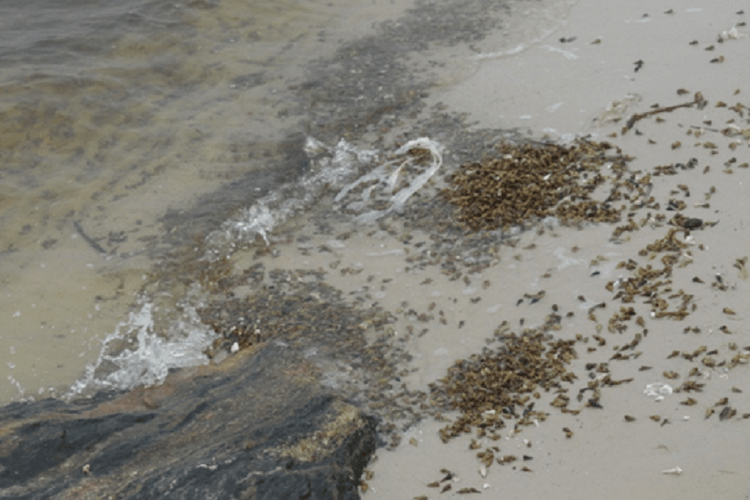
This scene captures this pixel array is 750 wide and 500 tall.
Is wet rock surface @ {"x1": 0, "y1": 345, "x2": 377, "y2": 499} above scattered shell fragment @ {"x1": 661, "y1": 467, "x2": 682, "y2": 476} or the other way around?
above

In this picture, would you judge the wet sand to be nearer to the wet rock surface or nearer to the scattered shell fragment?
the scattered shell fragment

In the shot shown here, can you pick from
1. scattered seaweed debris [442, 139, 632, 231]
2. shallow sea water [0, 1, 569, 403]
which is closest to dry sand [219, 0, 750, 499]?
scattered seaweed debris [442, 139, 632, 231]

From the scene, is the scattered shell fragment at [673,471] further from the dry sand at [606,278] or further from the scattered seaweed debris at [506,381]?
the scattered seaweed debris at [506,381]

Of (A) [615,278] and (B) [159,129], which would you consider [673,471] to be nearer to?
(A) [615,278]

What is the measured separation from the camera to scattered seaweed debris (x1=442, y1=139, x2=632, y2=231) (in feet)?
16.7

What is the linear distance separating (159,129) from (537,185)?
3.61m

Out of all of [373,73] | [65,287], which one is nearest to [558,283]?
[65,287]

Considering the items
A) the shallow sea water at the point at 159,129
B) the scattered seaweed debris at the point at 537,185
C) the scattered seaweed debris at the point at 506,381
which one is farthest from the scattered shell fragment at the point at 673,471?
the shallow sea water at the point at 159,129

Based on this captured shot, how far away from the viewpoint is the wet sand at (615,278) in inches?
137

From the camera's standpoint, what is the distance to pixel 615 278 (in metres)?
4.46

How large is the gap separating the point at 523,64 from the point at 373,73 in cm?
143

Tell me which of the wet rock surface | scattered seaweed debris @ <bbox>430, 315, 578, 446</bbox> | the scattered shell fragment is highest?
the wet rock surface

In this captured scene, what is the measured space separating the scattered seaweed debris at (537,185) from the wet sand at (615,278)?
Result: 0.58 ft

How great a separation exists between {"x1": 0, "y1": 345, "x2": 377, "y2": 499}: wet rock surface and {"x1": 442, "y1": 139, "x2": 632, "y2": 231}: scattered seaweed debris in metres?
1.93
